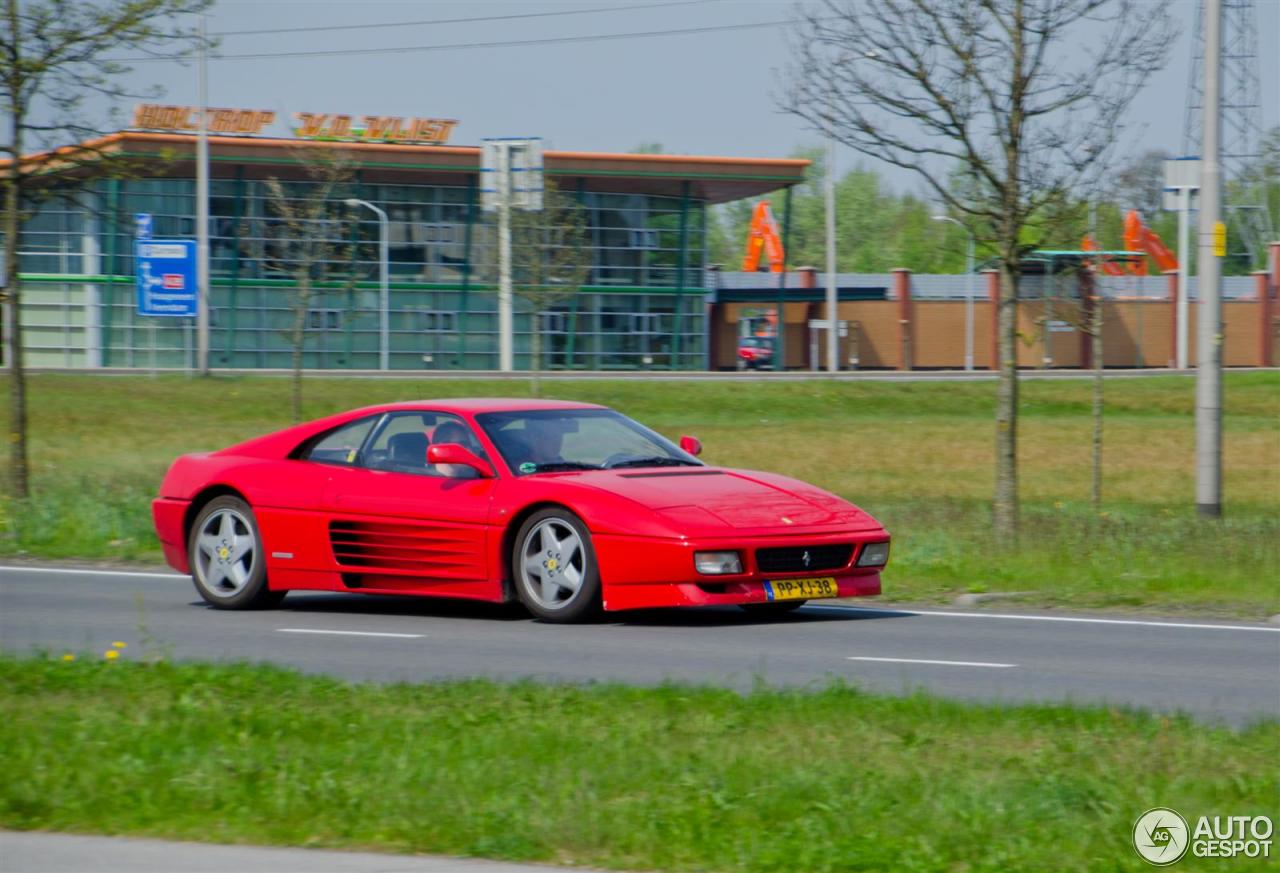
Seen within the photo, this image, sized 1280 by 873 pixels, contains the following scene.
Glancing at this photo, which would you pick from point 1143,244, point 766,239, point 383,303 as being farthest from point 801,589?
point 1143,244

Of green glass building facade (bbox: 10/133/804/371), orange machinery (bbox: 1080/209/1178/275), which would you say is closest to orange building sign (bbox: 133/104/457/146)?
green glass building facade (bbox: 10/133/804/371)

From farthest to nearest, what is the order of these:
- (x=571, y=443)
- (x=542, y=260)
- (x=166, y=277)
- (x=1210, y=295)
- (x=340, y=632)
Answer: (x=166, y=277) < (x=542, y=260) < (x=1210, y=295) < (x=571, y=443) < (x=340, y=632)

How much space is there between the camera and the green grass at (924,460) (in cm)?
1398

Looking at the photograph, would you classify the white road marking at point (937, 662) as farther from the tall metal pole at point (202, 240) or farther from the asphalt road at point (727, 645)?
the tall metal pole at point (202, 240)

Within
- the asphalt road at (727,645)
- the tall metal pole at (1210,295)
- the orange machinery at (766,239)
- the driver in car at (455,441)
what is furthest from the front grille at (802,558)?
the orange machinery at (766,239)

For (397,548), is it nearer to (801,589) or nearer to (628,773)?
(801,589)

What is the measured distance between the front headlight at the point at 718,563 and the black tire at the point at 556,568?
0.69 metres

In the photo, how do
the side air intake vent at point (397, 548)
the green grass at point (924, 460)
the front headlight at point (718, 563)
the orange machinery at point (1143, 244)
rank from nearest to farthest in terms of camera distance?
the front headlight at point (718, 563) < the side air intake vent at point (397, 548) < the green grass at point (924, 460) < the orange machinery at point (1143, 244)

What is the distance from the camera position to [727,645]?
10375 millimetres

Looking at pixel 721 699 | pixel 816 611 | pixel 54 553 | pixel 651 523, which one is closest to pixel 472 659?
pixel 651 523

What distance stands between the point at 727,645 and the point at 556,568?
1.41 meters

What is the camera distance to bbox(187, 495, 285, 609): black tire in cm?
1241

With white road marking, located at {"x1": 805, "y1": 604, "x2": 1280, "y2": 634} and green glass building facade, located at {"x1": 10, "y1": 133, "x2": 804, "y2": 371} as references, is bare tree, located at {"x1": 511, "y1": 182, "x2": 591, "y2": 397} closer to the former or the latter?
green glass building facade, located at {"x1": 10, "y1": 133, "x2": 804, "y2": 371}
